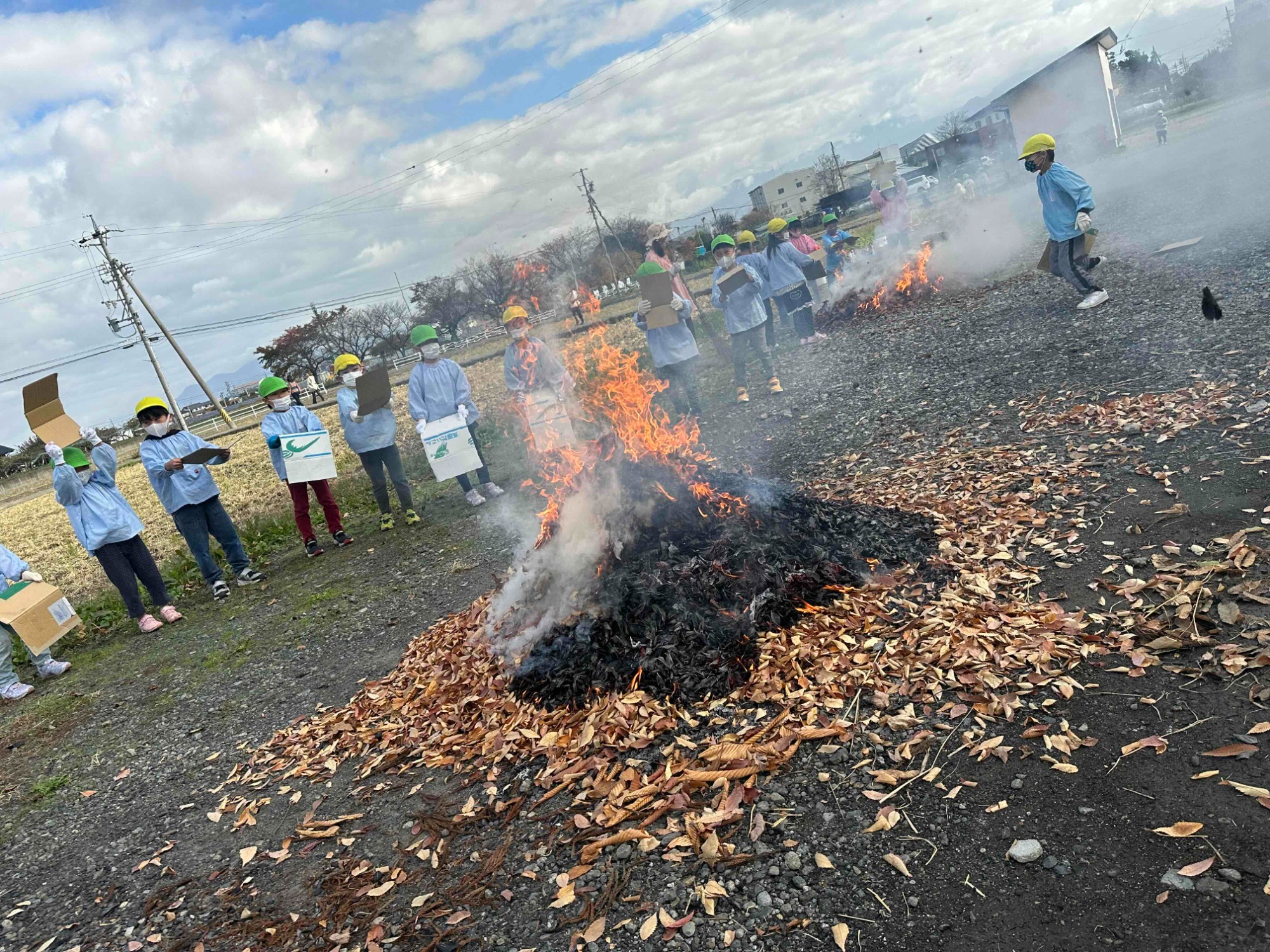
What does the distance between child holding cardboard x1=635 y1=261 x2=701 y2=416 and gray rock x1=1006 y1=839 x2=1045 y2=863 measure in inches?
294

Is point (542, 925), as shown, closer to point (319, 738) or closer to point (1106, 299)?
point (319, 738)

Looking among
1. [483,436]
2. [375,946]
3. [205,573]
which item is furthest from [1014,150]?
[375,946]

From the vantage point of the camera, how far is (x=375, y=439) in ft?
31.4

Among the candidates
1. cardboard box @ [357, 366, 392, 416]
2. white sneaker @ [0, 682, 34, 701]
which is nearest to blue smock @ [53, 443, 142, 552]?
white sneaker @ [0, 682, 34, 701]

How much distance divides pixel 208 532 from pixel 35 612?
2.15 m

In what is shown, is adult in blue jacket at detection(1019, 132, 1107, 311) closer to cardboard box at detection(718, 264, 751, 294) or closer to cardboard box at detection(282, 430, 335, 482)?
cardboard box at detection(718, 264, 751, 294)

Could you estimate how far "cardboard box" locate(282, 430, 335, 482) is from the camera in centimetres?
889

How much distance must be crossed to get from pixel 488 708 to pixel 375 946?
1724 mm

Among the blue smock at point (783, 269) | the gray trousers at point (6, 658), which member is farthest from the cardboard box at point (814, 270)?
the gray trousers at point (6, 658)

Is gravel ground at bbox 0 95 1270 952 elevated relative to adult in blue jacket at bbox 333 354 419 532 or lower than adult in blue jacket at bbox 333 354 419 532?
lower

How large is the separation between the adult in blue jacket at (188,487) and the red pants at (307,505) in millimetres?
781

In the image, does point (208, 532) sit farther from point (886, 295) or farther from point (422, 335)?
point (886, 295)

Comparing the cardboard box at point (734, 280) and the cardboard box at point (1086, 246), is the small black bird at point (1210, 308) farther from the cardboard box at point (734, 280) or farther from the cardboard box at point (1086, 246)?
the cardboard box at point (734, 280)

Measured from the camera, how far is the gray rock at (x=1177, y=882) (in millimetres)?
2475
